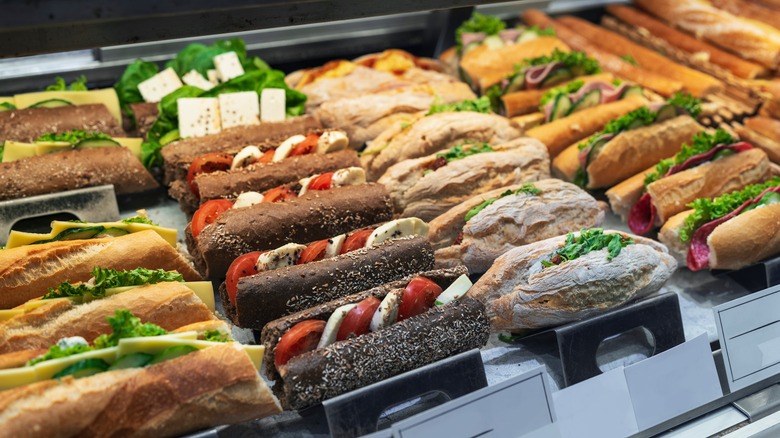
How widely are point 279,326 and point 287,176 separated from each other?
134 cm

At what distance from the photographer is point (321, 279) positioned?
351 centimetres

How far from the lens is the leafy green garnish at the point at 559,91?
17.8 feet

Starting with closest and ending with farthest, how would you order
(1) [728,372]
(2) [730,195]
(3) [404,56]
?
(1) [728,372]
(2) [730,195]
(3) [404,56]

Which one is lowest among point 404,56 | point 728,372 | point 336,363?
point 728,372

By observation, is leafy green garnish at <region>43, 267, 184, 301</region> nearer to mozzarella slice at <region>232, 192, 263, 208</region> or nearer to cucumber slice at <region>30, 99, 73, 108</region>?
mozzarella slice at <region>232, 192, 263, 208</region>

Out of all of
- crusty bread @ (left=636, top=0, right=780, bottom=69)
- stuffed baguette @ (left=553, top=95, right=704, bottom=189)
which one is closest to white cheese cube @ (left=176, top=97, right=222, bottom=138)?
stuffed baguette @ (left=553, top=95, right=704, bottom=189)

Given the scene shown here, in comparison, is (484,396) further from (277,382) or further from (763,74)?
(763,74)

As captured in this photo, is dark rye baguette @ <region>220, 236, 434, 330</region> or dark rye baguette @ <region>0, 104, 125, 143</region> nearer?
dark rye baguette @ <region>220, 236, 434, 330</region>

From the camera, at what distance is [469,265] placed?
400 centimetres

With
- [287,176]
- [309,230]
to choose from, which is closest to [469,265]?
[309,230]

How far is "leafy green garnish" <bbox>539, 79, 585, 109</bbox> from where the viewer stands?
5422mm

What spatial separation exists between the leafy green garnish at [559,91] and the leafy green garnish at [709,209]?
140 cm

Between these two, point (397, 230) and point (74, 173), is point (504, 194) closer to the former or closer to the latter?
point (397, 230)

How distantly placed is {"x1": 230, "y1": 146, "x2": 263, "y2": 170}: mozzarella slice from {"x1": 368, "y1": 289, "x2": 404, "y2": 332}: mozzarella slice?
58.6 inches
